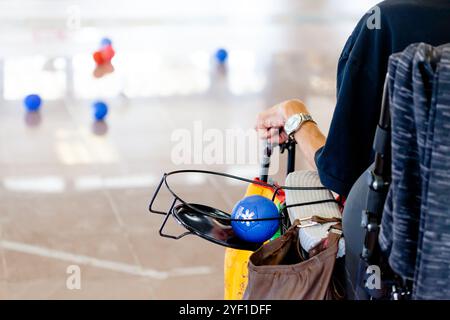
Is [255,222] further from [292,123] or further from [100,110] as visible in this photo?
[100,110]

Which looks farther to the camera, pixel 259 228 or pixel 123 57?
pixel 123 57

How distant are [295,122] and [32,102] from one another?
268 centimetres

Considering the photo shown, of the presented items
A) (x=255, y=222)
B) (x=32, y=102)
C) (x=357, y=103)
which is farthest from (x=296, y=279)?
(x=32, y=102)

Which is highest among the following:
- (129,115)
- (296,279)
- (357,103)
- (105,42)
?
(357,103)

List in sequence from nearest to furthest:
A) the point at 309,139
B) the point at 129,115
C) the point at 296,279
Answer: the point at 296,279 < the point at 309,139 < the point at 129,115

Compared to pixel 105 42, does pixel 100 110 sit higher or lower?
lower

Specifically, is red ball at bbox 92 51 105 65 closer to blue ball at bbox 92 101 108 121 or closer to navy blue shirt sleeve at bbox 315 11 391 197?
blue ball at bbox 92 101 108 121

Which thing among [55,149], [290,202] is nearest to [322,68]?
[55,149]

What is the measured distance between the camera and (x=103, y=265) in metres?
2.69

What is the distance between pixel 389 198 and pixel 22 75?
382 cm

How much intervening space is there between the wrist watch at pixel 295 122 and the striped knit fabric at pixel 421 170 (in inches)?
20.6

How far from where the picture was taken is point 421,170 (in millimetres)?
1134

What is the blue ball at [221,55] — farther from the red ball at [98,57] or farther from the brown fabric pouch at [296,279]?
the brown fabric pouch at [296,279]
